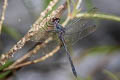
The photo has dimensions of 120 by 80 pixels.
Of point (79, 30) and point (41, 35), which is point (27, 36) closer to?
point (41, 35)

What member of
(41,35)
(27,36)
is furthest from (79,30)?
(27,36)

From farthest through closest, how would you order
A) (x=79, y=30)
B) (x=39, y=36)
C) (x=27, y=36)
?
(x=79, y=30)
(x=39, y=36)
(x=27, y=36)

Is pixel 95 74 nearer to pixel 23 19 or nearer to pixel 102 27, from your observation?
pixel 102 27

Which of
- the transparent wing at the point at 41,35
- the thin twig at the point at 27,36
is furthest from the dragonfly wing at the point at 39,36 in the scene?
the thin twig at the point at 27,36

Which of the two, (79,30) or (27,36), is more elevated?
(79,30)

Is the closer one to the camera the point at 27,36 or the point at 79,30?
the point at 27,36

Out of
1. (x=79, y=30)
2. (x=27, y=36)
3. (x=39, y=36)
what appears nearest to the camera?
(x=27, y=36)

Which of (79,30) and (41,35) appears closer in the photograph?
(41,35)

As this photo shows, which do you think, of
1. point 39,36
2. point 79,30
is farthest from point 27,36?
point 79,30

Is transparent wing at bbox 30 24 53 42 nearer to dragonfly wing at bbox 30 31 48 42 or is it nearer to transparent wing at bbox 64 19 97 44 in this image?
dragonfly wing at bbox 30 31 48 42

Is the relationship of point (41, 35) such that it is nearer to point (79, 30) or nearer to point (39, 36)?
point (39, 36)

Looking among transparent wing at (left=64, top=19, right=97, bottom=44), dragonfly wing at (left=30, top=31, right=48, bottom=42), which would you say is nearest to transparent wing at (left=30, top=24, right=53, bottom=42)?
dragonfly wing at (left=30, top=31, right=48, bottom=42)

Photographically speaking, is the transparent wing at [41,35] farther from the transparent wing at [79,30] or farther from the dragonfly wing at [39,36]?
the transparent wing at [79,30]
